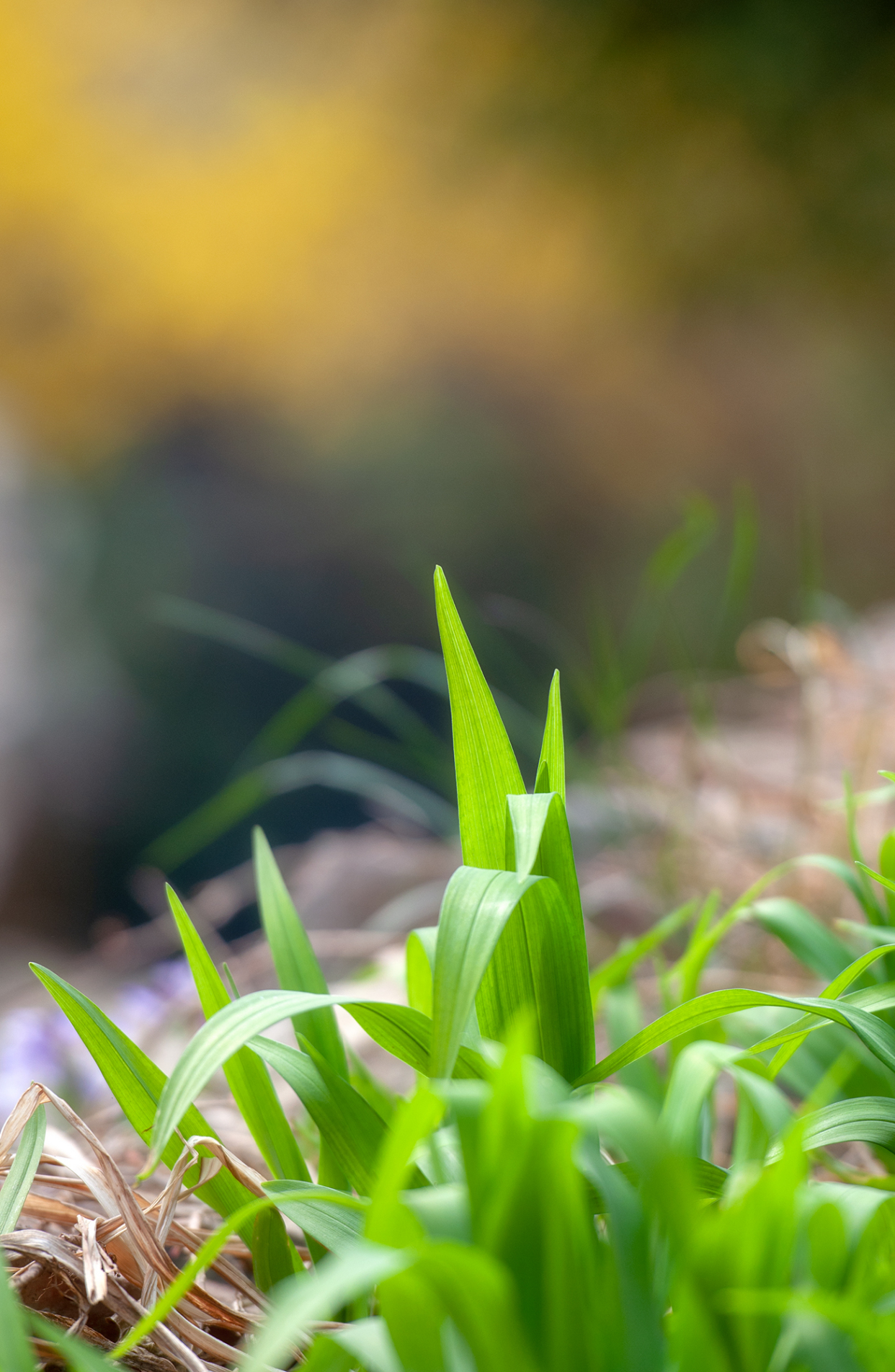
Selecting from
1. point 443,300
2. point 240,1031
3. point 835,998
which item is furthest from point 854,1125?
point 443,300

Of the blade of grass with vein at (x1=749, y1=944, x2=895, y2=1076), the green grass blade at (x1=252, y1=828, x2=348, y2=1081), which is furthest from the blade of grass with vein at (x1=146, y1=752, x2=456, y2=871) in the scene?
the blade of grass with vein at (x1=749, y1=944, x2=895, y2=1076)

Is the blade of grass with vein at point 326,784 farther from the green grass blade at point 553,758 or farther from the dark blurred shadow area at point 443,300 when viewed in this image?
the dark blurred shadow area at point 443,300

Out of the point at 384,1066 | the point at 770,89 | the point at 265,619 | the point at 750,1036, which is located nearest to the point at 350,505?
the point at 265,619

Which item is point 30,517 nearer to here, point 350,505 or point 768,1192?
point 350,505

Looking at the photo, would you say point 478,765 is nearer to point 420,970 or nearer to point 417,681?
point 420,970

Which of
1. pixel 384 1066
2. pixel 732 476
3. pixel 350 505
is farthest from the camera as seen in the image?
pixel 732 476
